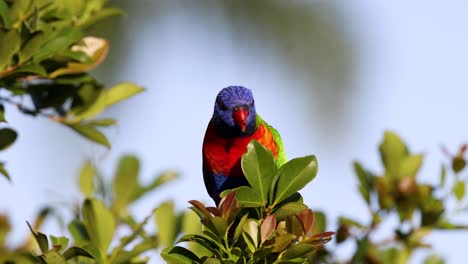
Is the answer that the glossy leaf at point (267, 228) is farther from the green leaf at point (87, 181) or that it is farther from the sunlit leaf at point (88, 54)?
the green leaf at point (87, 181)

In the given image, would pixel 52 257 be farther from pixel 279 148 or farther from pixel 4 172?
pixel 279 148

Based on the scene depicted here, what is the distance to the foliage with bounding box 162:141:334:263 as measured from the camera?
1314 millimetres

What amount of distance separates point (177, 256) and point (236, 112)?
3.10 ft

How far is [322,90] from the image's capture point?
341 inches

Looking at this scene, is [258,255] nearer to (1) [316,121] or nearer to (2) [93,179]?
(2) [93,179]

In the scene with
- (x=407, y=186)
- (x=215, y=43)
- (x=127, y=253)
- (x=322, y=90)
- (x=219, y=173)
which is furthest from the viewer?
(x=322, y=90)

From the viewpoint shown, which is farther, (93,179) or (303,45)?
(303,45)

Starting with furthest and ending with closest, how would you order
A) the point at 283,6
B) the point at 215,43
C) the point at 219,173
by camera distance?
the point at 283,6 < the point at 215,43 < the point at 219,173

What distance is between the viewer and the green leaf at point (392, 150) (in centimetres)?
221

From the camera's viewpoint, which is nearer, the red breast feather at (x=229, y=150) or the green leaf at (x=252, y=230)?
the green leaf at (x=252, y=230)

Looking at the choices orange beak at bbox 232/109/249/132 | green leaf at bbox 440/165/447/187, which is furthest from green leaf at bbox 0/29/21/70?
green leaf at bbox 440/165/447/187

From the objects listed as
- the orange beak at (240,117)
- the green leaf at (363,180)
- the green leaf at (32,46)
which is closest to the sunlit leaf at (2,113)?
the green leaf at (32,46)

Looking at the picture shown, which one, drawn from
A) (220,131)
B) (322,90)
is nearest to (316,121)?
(322,90)

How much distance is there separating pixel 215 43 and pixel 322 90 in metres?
1.75
